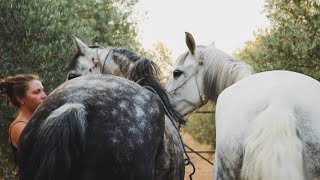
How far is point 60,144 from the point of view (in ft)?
8.98

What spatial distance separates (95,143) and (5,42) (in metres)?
8.17

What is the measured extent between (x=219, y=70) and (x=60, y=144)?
126 inches

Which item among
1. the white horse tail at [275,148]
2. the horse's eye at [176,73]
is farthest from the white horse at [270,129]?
the horse's eye at [176,73]

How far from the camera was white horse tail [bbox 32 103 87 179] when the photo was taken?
2738 millimetres

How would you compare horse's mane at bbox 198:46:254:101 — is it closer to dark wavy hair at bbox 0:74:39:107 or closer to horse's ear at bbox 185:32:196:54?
horse's ear at bbox 185:32:196:54

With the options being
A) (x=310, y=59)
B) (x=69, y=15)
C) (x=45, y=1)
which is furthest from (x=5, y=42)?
(x=310, y=59)

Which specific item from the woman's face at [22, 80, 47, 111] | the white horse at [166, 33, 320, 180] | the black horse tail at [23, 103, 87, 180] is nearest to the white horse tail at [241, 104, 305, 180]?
the white horse at [166, 33, 320, 180]

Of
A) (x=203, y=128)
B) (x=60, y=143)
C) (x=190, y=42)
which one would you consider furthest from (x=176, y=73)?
(x=203, y=128)

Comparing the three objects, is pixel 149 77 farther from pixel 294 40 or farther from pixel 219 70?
pixel 294 40

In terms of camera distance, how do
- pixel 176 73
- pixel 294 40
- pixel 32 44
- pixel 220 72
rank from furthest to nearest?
pixel 294 40 < pixel 32 44 < pixel 176 73 < pixel 220 72

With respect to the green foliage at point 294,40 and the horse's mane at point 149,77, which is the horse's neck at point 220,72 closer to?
the horse's mane at point 149,77

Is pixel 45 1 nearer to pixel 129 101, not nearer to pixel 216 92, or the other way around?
pixel 216 92

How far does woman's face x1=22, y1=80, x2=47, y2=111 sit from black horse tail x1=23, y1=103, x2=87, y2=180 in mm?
1424

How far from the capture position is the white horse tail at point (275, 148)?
2.88m
